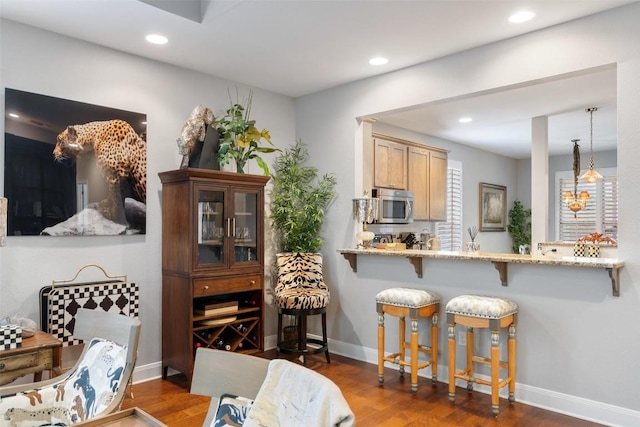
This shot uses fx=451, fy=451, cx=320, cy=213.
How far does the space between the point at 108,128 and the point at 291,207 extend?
1.75 metres

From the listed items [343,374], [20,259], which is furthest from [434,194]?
[20,259]

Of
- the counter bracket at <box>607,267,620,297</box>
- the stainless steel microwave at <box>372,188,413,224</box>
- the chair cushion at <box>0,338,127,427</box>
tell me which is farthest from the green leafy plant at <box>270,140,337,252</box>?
the chair cushion at <box>0,338,127,427</box>

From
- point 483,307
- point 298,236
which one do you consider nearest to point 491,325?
point 483,307

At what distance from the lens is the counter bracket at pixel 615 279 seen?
278 centimetres

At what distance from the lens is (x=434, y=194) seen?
6.31 m

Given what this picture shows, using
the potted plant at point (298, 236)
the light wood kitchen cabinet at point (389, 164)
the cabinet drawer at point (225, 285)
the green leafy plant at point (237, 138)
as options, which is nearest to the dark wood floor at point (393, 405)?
the potted plant at point (298, 236)

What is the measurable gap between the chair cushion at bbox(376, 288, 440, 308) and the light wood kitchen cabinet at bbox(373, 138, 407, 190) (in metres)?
1.88

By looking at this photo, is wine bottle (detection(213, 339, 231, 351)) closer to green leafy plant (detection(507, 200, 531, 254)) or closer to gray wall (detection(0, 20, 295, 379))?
gray wall (detection(0, 20, 295, 379))

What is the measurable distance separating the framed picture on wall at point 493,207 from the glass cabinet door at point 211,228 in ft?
17.8

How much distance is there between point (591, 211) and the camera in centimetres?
809

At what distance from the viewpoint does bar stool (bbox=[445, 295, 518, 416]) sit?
3.03 meters

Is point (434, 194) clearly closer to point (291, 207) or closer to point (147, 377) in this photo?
point (291, 207)

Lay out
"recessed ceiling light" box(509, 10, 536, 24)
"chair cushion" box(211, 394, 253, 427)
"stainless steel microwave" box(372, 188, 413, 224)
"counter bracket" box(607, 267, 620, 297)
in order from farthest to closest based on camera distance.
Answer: "stainless steel microwave" box(372, 188, 413, 224) < "recessed ceiling light" box(509, 10, 536, 24) < "counter bracket" box(607, 267, 620, 297) < "chair cushion" box(211, 394, 253, 427)

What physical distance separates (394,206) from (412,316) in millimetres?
2052
